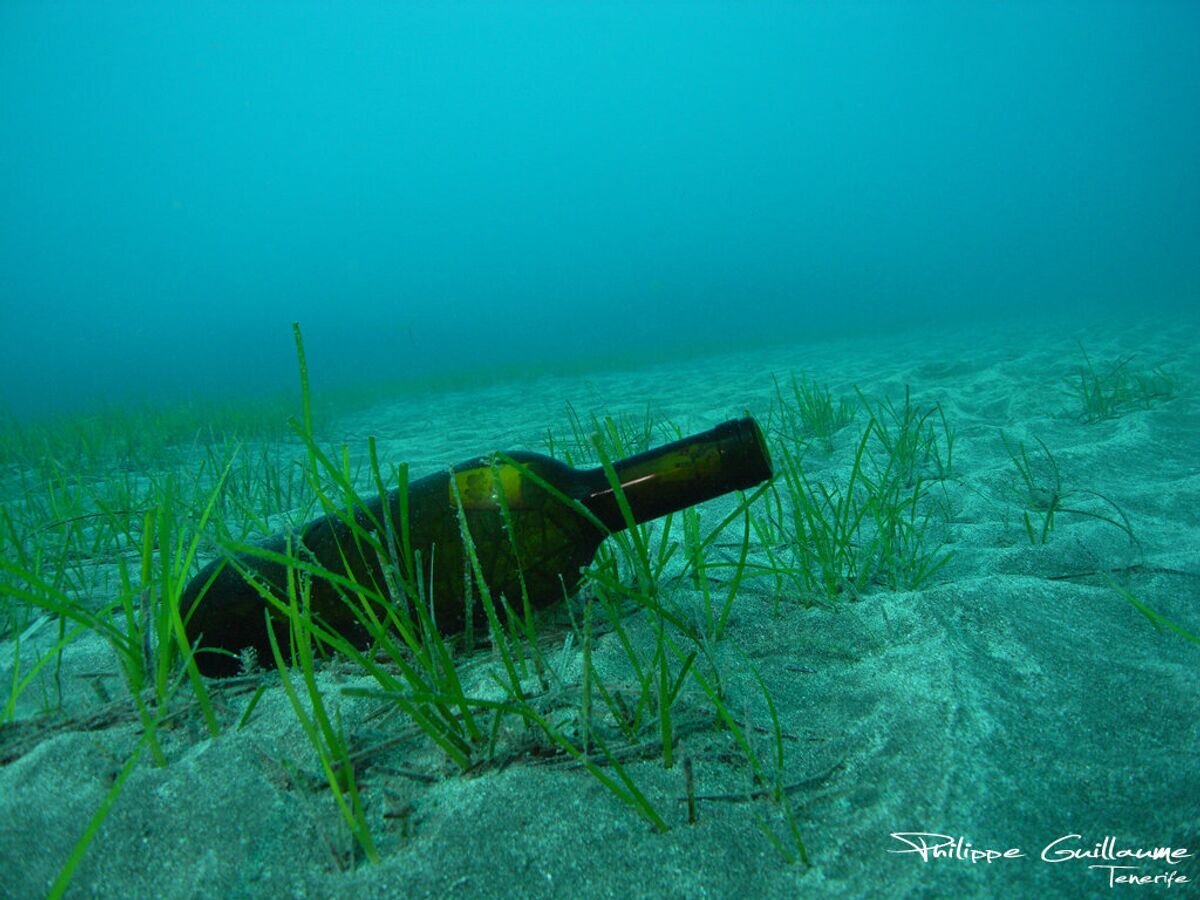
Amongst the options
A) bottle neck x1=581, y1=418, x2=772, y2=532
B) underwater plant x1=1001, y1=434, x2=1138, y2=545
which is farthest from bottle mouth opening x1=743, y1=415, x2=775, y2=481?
underwater plant x1=1001, y1=434, x2=1138, y2=545

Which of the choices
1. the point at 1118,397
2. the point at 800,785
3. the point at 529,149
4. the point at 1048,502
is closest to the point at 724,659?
the point at 800,785

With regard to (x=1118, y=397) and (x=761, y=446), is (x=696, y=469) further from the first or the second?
(x=1118, y=397)

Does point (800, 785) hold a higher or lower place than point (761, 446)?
lower

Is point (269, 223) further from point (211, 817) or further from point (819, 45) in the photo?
point (211, 817)

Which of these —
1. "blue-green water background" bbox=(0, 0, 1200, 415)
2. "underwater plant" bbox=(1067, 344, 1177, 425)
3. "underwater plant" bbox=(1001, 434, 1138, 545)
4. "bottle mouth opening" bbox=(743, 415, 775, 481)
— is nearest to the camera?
"bottle mouth opening" bbox=(743, 415, 775, 481)

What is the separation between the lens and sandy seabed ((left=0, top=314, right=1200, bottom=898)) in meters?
0.70

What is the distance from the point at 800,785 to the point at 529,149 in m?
130

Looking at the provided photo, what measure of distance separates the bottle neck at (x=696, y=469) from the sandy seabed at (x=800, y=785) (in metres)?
0.31

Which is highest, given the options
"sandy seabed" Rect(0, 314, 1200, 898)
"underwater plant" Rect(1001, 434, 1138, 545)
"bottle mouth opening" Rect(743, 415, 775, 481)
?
"bottle mouth opening" Rect(743, 415, 775, 481)

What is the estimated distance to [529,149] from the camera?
116 metres

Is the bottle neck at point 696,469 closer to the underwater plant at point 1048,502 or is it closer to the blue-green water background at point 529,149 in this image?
the underwater plant at point 1048,502

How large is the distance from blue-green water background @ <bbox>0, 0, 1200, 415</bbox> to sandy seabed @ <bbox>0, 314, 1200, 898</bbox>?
66927mm

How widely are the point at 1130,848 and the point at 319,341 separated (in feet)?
262

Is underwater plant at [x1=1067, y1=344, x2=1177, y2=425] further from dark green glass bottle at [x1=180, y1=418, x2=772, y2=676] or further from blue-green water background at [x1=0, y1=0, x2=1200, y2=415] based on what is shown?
blue-green water background at [x1=0, y1=0, x2=1200, y2=415]
